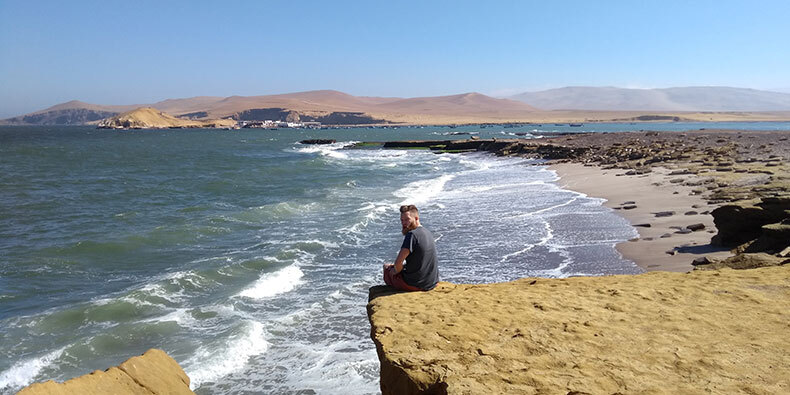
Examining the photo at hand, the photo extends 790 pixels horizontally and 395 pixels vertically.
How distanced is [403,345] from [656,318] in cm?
258

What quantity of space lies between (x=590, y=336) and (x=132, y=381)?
413cm

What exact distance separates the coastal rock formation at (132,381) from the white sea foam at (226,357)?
168 centimetres

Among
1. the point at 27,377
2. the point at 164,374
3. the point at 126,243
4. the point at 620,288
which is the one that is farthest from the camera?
the point at 126,243

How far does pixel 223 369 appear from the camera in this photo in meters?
7.35

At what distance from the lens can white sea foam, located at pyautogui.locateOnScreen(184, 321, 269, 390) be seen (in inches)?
283

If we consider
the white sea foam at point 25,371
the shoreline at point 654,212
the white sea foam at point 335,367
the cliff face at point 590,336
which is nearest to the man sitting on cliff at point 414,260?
the cliff face at point 590,336

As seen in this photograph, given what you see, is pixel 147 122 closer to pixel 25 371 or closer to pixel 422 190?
pixel 422 190

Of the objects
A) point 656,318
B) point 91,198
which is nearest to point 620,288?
point 656,318

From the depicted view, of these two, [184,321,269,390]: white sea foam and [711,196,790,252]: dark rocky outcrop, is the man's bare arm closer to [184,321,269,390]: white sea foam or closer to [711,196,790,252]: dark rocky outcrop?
[184,321,269,390]: white sea foam

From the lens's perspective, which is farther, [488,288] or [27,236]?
[27,236]

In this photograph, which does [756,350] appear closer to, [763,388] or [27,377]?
[763,388]

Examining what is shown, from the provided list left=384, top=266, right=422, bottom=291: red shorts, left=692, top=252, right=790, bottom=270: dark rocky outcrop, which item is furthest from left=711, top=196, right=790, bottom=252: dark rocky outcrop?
left=384, top=266, right=422, bottom=291: red shorts

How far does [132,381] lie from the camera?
15.9 ft

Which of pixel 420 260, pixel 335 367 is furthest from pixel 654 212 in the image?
pixel 335 367
